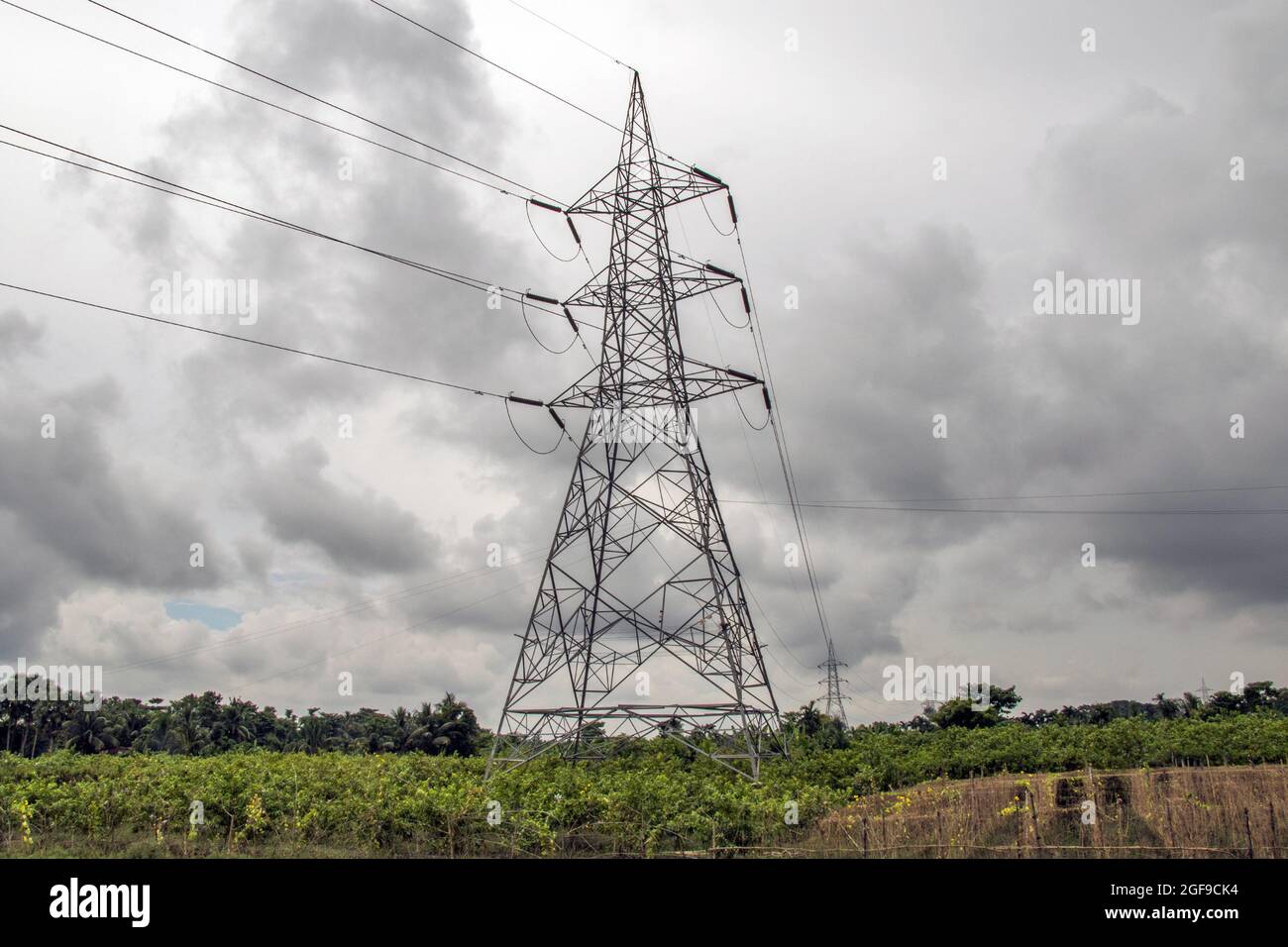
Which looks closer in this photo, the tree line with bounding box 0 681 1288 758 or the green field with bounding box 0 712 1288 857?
the green field with bounding box 0 712 1288 857

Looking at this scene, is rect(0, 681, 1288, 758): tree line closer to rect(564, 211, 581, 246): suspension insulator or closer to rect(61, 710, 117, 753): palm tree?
rect(61, 710, 117, 753): palm tree

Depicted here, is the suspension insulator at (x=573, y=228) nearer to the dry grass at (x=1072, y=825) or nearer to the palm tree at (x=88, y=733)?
the dry grass at (x=1072, y=825)

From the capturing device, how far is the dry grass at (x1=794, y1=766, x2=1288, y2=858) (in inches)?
778

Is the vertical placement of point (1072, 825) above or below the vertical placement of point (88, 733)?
above

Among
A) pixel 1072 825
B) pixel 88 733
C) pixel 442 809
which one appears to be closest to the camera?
pixel 442 809

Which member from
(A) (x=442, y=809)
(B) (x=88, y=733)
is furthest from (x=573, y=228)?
(B) (x=88, y=733)

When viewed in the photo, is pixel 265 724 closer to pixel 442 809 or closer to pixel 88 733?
pixel 88 733

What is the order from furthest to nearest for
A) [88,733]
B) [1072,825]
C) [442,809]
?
[88,733]
[1072,825]
[442,809]

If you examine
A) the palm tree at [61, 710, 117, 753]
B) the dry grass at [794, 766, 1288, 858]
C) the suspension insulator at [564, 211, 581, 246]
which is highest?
the suspension insulator at [564, 211, 581, 246]

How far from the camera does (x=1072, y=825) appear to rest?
77.1 ft

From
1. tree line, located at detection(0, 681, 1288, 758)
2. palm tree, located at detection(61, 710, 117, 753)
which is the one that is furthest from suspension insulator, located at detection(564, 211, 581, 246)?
palm tree, located at detection(61, 710, 117, 753)

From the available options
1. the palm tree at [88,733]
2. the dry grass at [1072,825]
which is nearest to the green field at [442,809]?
the dry grass at [1072,825]
